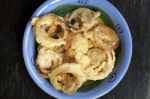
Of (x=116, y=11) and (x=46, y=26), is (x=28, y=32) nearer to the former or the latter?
(x=46, y=26)

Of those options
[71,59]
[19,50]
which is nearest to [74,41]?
[71,59]

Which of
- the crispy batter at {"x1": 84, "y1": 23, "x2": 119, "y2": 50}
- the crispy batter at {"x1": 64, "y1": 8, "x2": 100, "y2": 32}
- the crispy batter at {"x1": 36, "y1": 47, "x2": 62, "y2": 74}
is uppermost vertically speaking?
the crispy batter at {"x1": 64, "y1": 8, "x2": 100, "y2": 32}

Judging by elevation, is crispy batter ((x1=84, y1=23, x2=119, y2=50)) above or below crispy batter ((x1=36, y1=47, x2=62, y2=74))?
above

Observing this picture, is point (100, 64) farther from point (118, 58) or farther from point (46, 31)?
point (46, 31)

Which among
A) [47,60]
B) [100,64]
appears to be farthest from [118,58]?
[47,60]
